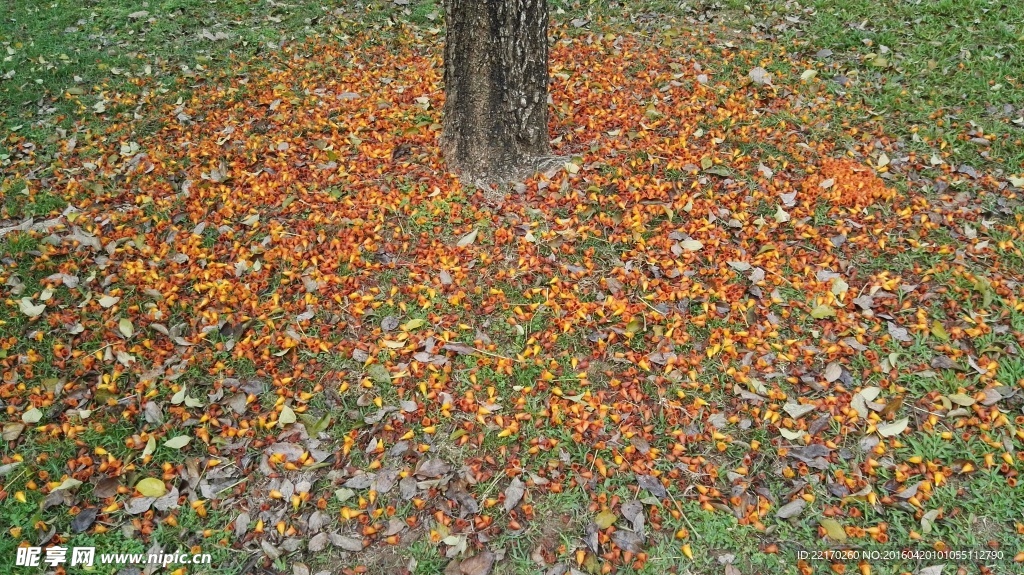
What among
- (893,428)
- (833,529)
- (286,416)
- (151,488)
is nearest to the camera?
(833,529)

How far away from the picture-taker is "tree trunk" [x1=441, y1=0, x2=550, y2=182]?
357 centimetres

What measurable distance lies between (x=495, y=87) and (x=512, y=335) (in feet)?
4.95

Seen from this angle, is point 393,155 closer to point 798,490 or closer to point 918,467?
point 798,490

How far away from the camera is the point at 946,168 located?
13.4 ft

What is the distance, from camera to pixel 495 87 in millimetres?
3742

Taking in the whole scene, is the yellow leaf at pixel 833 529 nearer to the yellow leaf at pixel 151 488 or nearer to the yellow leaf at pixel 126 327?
the yellow leaf at pixel 151 488

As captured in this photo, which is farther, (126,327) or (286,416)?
(126,327)

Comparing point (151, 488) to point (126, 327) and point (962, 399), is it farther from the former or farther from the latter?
point (962, 399)

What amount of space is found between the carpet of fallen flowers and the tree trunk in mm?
214

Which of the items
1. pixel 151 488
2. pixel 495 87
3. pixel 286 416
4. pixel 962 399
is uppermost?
pixel 495 87

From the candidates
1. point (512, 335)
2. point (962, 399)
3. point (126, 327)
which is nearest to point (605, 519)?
point (512, 335)

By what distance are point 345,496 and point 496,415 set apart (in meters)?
0.76

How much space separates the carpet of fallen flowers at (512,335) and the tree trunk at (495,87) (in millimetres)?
214

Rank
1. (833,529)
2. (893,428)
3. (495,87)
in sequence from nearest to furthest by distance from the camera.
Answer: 1. (833,529)
2. (893,428)
3. (495,87)
